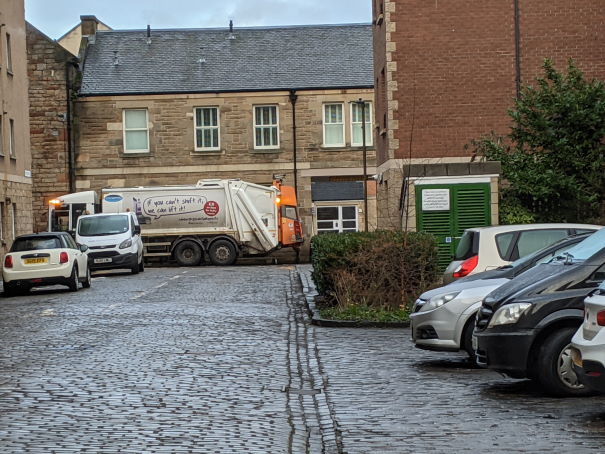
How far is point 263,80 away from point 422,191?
3079cm

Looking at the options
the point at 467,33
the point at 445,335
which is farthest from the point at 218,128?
the point at 445,335

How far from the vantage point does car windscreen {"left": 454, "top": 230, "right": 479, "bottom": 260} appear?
52.3 feet

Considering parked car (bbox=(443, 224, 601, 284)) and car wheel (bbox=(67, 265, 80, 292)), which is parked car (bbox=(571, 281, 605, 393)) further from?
car wheel (bbox=(67, 265, 80, 292))

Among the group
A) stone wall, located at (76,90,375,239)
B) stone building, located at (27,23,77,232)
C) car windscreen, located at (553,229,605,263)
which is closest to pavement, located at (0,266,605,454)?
car windscreen, located at (553,229,605,263)

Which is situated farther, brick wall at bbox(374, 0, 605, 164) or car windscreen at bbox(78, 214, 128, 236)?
car windscreen at bbox(78, 214, 128, 236)

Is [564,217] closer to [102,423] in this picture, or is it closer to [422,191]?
[422,191]

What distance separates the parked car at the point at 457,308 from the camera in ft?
43.0

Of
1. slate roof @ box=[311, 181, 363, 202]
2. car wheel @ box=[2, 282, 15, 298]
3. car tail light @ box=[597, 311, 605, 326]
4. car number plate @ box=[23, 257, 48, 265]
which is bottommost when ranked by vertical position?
car wheel @ box=[2, 282, 15, 298]

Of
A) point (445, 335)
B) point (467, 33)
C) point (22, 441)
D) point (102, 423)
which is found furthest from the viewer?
point (467, 33)

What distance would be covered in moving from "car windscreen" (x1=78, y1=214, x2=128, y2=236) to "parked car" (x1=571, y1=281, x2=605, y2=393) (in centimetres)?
3008

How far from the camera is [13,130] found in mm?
43406

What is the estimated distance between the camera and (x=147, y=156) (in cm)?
5294

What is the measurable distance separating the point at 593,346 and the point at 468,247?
24.0ft

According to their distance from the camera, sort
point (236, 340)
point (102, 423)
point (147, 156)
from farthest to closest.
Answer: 1. point (147, 156)
2. point (236, 340)
3. point (102, 423)
